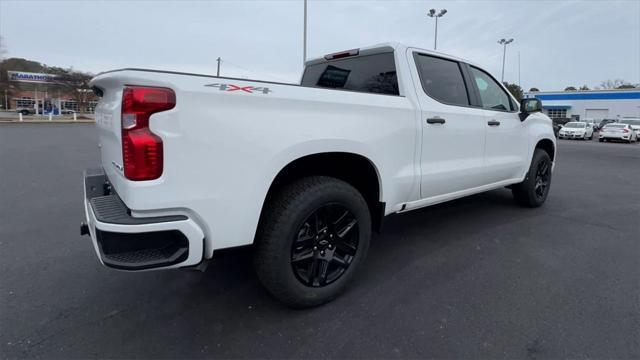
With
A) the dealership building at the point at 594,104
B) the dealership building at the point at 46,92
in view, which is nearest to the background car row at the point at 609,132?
the dealership building at the point at 594,104

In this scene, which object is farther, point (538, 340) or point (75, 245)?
point (75, 245)

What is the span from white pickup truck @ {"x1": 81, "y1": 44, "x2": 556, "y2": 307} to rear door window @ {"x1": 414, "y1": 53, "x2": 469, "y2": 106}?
0.6 inches

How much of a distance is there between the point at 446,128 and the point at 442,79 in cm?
54

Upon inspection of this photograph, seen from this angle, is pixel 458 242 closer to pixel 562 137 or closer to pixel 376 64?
pixel 376 64

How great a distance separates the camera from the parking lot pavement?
216 cm

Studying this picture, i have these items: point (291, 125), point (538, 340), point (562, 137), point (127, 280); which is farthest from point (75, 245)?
point (562, 137)

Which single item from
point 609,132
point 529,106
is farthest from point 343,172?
point 609,132

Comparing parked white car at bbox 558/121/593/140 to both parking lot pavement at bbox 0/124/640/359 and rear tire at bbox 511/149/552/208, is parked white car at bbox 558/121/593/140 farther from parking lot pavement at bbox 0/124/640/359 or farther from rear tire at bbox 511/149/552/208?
parking lot pavement at bbox 0/124/640/359

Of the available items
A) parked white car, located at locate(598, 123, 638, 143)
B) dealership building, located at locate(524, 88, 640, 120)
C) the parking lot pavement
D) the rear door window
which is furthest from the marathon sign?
dealership building, located at locate(524, 88, 640, 120)

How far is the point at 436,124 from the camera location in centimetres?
316

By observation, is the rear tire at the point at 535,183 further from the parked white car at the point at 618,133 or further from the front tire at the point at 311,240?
the parked white car at the point at 618,133

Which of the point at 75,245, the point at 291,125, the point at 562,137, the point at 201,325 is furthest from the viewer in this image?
the point at 562,137

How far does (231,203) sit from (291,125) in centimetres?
58

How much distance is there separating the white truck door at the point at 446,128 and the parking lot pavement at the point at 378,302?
715mm
